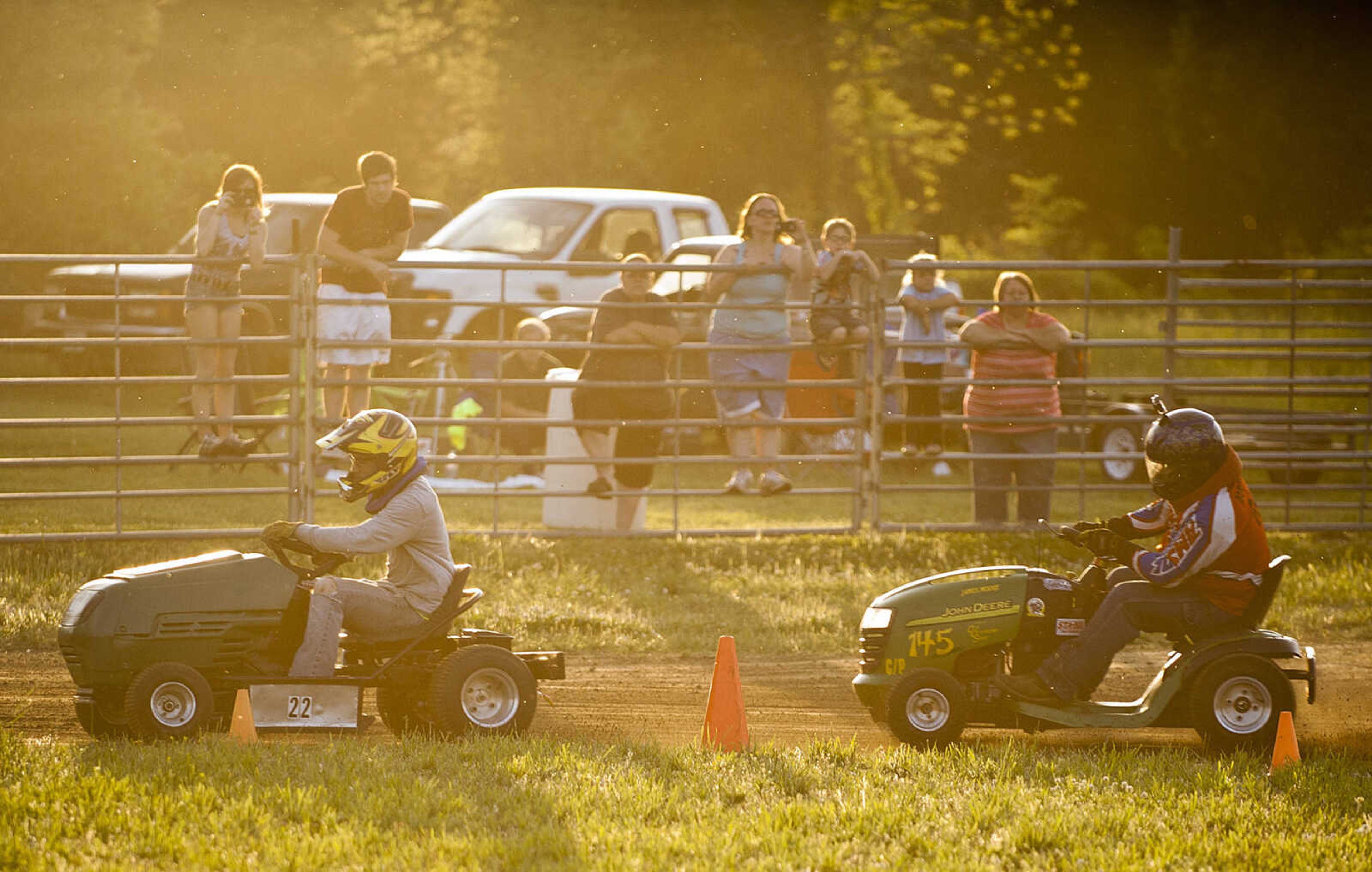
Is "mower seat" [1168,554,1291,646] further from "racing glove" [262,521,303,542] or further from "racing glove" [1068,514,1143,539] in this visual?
"racing glove" [262,521,303,542]

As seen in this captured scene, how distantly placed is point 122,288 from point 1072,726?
15.1 m

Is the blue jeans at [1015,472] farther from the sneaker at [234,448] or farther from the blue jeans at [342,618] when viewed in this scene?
the blue jeans at [342,618]

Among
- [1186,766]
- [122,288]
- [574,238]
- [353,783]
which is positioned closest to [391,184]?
[574,238]

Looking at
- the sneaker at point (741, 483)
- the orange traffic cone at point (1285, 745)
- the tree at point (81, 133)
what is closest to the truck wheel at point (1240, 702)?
the orange traffic cone at point (1285, 745)

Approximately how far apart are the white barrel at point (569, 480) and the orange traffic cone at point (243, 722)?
221 inches

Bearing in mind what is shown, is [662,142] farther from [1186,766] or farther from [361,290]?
[1186,766]

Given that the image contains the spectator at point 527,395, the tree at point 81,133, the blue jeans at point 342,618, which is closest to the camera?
the blue jeans at point 342,618

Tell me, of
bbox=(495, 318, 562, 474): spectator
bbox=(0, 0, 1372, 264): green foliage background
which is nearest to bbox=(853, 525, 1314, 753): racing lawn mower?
bbox=(495, 318, 562, 474): spectator

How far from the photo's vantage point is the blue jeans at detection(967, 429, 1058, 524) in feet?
42.9

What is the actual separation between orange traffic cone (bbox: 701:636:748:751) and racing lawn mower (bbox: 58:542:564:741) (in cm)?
85

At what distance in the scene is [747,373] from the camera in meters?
12.8

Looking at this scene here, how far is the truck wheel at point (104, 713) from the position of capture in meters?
7.28

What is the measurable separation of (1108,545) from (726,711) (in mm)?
1956

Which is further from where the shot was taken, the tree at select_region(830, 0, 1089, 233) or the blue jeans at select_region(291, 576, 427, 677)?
the tree at select_region(830, 0, 1089, 233)
